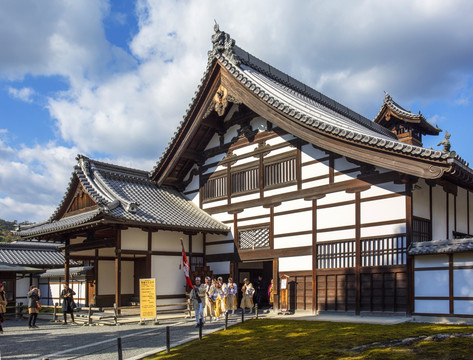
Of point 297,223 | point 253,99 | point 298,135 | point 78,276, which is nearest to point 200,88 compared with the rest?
point 253,99

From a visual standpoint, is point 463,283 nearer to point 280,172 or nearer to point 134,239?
point 280,172

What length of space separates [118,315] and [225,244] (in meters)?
6.16

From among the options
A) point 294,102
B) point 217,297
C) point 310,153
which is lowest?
point 217,297

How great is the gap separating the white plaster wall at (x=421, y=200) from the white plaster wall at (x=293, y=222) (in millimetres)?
4192

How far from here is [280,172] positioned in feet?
68.9

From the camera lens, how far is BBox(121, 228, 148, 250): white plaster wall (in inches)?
814

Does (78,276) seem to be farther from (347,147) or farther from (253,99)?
(347,147)

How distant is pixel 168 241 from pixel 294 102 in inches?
338

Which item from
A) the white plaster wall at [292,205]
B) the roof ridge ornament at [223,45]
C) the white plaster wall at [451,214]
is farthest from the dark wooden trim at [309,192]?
the roof ridge ornament at [223,45]

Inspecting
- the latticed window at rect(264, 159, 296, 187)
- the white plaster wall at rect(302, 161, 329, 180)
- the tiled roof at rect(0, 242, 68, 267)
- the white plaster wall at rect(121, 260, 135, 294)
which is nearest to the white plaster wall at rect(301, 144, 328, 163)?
the white plaster wall at rect(302, 161, 329, 180)

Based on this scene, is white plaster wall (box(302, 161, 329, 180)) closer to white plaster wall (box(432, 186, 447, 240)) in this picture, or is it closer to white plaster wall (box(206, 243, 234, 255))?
white plaster wall (box(432, 186, 447, 240))

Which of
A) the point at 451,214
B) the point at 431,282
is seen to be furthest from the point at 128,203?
the point at 451,214

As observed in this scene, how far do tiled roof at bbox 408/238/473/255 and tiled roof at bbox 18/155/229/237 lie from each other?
9.41m

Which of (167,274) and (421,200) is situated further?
(167,274)
